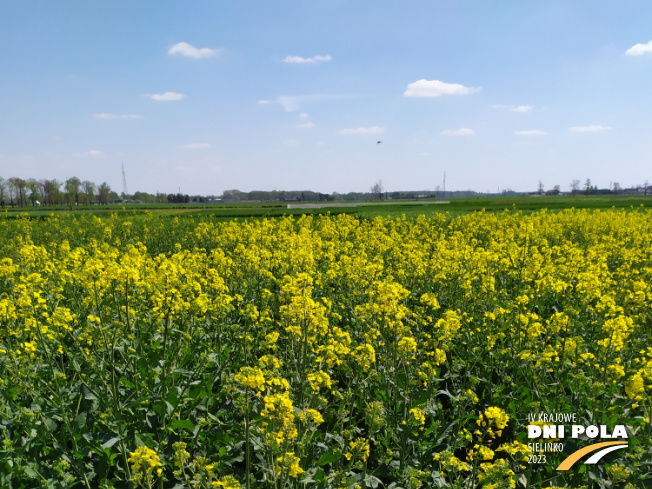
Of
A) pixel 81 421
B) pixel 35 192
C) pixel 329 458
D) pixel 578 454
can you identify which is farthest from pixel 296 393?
pixel 35 192

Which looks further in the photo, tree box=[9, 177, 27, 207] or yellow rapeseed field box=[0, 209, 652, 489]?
tree box=[9, 177, 27, 207]

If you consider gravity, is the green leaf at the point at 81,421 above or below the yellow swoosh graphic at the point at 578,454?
above

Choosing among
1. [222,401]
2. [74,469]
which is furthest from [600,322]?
[74,469]

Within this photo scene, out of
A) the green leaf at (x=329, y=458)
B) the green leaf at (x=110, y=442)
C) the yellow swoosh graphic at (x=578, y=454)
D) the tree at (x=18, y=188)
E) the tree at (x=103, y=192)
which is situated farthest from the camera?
the tree at (x=103, y=192)

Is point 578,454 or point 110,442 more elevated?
point 110,442

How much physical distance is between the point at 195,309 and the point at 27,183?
422 ft

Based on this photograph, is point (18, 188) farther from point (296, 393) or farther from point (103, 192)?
point (296, 393)

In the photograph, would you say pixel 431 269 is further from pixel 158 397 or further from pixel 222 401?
pixel 158 397

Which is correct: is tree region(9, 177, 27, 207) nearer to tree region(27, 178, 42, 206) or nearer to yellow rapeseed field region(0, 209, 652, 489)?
tree region(27, 178, 42, 206)

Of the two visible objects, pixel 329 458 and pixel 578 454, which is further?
pixel 578 454

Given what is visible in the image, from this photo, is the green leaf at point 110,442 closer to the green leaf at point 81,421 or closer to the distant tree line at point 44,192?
the green leaf at point 81,421

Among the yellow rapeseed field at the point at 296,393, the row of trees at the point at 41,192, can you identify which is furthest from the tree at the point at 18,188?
the yellow rapeseed field at the point at 296,393

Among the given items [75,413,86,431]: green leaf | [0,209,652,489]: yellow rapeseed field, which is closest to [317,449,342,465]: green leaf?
[0,209,652,489]: yellow rapeseed field

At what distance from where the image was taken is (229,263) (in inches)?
294
